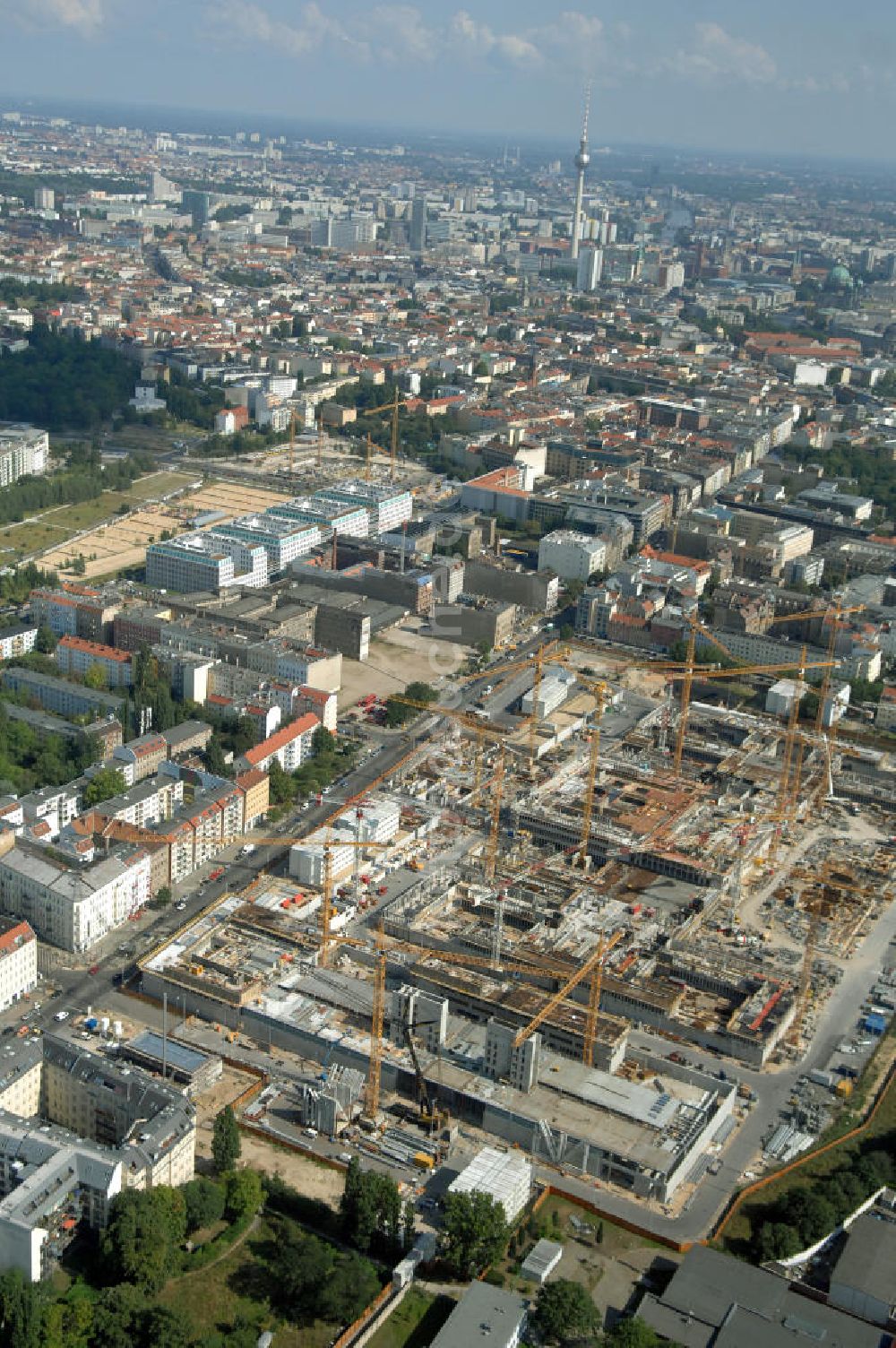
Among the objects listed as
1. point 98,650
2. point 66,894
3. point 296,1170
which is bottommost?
point 296,1170

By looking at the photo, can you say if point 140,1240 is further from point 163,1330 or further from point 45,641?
point 45,641

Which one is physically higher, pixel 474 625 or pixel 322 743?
pixel 474 625

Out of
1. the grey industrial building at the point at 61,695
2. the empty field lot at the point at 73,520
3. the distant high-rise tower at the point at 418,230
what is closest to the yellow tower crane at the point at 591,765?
the grey industrial building at the point at 61,695

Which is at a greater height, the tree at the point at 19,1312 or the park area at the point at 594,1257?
the tree at the point at 19,1312

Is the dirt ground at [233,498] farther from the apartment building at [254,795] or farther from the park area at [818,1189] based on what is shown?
the park area at [818,1189]

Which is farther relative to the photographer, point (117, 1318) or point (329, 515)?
point (329, 515)

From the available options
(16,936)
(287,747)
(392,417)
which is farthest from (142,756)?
(392,417)

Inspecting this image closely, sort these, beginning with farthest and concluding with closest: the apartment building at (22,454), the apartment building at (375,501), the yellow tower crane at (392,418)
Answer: the yellow tower crane at (392,418) → the apartment building at (22,454) → the apartment building at (375,501)
